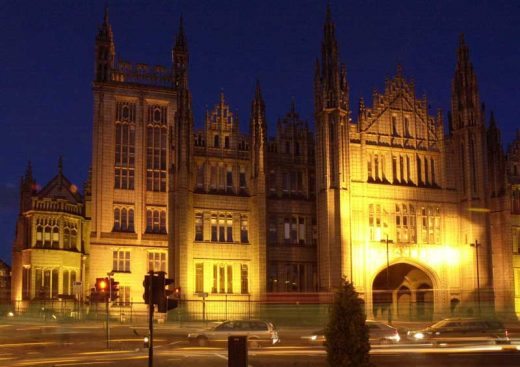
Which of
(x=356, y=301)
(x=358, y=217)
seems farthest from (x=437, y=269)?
(x=356, y=301)

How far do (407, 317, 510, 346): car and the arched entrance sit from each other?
68.0 ft

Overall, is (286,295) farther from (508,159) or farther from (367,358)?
(367,358)

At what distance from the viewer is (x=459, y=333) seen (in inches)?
1426

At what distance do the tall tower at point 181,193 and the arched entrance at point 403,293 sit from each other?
48.8 ft

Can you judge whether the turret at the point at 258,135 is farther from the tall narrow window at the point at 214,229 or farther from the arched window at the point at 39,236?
the arched window at the point at 39,236

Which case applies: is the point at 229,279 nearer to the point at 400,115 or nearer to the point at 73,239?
the point at 400,115

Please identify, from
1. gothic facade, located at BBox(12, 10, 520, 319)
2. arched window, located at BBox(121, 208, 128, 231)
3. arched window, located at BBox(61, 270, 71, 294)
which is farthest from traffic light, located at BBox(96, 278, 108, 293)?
arched window, located at BBox(61, 270, 71, 294)

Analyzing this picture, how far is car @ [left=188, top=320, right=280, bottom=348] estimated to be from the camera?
1421 inches

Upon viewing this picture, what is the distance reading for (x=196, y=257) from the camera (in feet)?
190

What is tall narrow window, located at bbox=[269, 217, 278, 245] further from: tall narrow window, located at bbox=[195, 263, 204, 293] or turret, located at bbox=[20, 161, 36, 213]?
turret, located at bbox=[20, 161, 36, 213]

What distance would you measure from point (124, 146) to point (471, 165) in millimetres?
30702

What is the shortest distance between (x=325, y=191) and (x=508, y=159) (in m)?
24.7

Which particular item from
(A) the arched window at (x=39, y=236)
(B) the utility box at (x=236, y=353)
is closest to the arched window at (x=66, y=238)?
(A) the arched window at (x=39, y=236)

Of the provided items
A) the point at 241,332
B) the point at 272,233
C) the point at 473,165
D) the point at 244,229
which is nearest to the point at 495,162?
the point at 473,165
